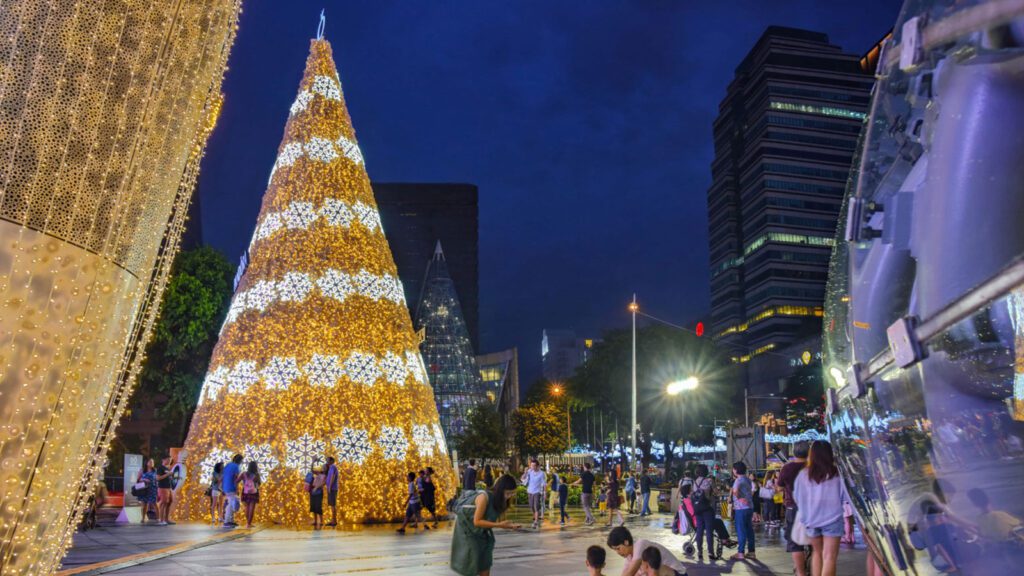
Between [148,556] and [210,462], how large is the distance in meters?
7.11

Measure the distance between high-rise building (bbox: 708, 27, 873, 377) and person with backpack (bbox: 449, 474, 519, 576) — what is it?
341ft

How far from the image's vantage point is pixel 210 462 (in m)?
18.3

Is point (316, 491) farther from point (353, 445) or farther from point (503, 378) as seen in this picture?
point (503, 378)

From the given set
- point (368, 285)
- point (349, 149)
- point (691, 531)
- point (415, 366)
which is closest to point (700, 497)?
point (691, 531)

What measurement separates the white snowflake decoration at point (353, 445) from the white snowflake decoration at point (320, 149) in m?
6.80

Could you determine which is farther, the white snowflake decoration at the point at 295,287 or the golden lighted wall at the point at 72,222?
the white snowflake decoration at the point at 295,287

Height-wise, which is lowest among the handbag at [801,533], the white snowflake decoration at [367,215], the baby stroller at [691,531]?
the baby stroller at [691,531]

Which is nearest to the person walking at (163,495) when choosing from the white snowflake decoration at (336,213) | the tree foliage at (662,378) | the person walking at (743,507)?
the white snowflake decoration at (336,213)

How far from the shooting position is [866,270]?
7.11ft

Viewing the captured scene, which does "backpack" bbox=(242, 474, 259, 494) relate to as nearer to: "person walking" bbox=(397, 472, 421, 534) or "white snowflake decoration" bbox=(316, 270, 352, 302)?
"person walking" bbox=(397, 472, 421, 534)

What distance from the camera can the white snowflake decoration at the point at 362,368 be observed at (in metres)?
18.7

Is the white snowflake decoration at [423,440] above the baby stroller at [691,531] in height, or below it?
above

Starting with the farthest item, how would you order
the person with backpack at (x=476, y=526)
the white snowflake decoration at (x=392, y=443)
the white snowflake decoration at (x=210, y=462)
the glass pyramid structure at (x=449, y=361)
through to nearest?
the glass pyramid structure at (x=449, y=361) < the white snowflake decoration at (x=392, y=443) < the white snowflake decoration at (x=210, y=462) < the person with backpack at (x=476, y=526)

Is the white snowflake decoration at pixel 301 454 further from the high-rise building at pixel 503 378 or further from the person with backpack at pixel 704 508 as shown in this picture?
the high-rise building at pixel 503 378
